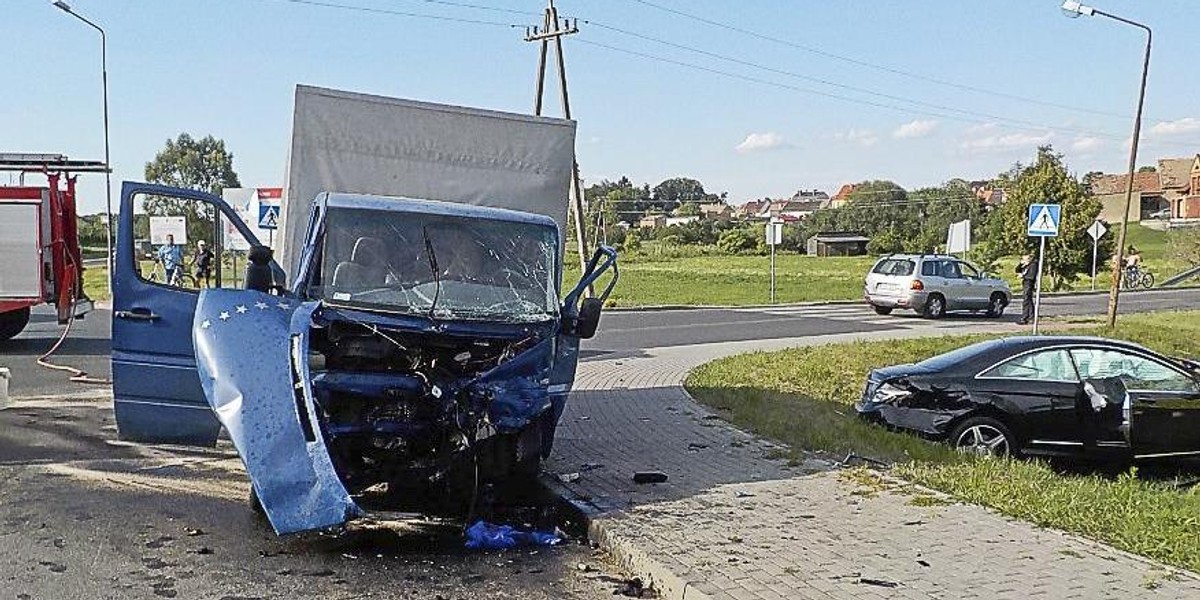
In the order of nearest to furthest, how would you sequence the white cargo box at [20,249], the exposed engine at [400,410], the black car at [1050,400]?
1. the exposed engine at [400,410]
2. the black car at [1050,400]
3. the white cargo box at [20,249]

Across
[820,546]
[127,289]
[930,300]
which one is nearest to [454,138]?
[127,289]

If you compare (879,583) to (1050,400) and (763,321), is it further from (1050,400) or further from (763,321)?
(763,321)

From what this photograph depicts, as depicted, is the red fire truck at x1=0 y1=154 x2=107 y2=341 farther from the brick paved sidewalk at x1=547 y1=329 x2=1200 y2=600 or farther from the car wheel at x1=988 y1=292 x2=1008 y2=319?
the car wheel at x1=988 y1=292 x2=1008 y2=319

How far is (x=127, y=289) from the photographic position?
8867mm

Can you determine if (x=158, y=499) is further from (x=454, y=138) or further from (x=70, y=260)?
(x=70, y=260)

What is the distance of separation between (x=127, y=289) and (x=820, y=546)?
5430mm

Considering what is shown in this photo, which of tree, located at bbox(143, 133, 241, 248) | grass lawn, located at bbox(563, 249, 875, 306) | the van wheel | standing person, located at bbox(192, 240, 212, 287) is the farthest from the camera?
tree, located at bbox(143, 133, 241, 248)

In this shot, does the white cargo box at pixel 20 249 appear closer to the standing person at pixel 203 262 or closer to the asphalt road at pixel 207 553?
the standing person at pixel 203 262

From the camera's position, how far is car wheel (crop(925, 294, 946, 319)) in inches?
1222

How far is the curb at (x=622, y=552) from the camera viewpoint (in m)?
6.12

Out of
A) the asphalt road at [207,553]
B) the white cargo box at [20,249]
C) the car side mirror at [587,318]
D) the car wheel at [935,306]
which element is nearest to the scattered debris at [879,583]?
the asphalt road at [207,553]

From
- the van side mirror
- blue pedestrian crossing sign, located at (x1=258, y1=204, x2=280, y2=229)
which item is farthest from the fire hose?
the van side mirror

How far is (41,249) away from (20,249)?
1.00 feet

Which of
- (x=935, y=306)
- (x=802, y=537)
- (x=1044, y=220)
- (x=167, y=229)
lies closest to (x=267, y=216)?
(x=167, y=229)
